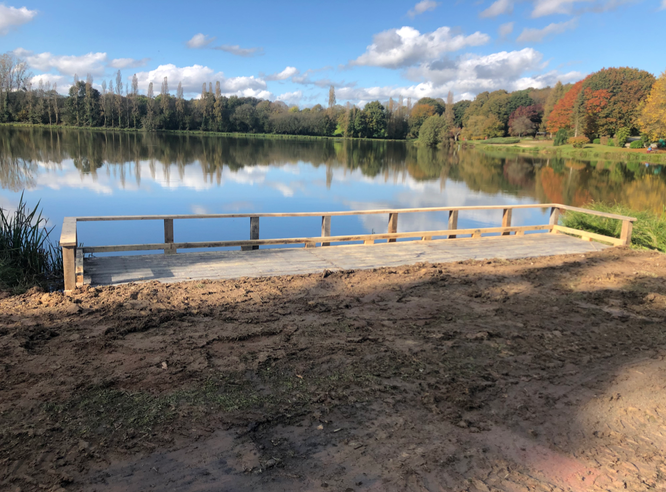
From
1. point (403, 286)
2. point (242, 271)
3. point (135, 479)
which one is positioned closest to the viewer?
point (135, 479)

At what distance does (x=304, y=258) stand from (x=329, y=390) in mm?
4422

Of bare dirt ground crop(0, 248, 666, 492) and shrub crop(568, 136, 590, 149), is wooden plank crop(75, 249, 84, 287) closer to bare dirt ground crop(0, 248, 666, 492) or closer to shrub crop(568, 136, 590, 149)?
bare dirt ground crop(0, 248, 666, 492)

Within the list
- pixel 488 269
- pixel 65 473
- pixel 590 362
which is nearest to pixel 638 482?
pixel 590 362

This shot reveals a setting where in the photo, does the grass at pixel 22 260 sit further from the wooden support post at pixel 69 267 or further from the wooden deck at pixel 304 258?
the wooden support post at pixel 69 267

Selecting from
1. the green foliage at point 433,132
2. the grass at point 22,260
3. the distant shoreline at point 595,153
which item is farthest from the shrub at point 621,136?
the grass at point 22,260

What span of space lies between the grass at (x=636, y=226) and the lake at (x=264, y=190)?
12.8 feet

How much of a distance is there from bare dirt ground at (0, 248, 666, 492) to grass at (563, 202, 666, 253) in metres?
5.46

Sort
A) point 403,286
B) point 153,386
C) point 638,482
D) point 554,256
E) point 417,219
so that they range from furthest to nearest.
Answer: point 417,219
point 554,256
point 403,286
point 153,386
point 638,482

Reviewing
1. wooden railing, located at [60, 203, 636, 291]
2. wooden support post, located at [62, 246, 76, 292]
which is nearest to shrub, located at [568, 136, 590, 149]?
wooden railing, located at [60, 203, 636, 291]

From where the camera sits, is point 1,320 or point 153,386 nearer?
point 153,386

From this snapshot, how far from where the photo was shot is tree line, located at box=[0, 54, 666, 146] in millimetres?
65188

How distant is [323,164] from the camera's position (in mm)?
37344

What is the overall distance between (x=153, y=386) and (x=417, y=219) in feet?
45.5

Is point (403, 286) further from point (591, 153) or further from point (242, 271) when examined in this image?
point (591, 153)
